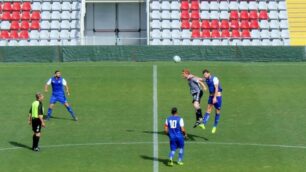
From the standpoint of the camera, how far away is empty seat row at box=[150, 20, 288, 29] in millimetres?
49469

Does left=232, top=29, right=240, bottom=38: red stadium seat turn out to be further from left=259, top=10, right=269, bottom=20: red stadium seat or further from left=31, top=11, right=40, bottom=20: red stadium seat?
left=31, top=11, right=40, bottom=20: red stadium seat

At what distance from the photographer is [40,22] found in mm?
50281

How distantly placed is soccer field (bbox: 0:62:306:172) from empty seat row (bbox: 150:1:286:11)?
8.91 m

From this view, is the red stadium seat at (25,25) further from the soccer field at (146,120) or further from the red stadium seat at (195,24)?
the red stadium seat at (195,24)

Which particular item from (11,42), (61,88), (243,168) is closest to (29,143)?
(61,88)

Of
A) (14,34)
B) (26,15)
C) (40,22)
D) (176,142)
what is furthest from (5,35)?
(176,142)

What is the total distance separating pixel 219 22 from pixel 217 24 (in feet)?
0.96

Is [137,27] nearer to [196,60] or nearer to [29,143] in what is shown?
[196,60]

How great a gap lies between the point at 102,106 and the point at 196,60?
13.0 m

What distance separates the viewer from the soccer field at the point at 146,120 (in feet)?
75.5

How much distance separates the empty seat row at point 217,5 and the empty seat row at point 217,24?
4.02 feet

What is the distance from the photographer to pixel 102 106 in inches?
1259

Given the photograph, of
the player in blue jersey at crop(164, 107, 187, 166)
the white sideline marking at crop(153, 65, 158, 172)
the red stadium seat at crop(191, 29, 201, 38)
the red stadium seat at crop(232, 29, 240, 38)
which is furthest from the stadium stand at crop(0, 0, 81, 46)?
the player in blue jersey at crop(164, 107, 187, 166)

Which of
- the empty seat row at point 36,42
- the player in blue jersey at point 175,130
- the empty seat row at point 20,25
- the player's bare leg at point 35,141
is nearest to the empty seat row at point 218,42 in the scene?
the empty seat row at point 36,42
